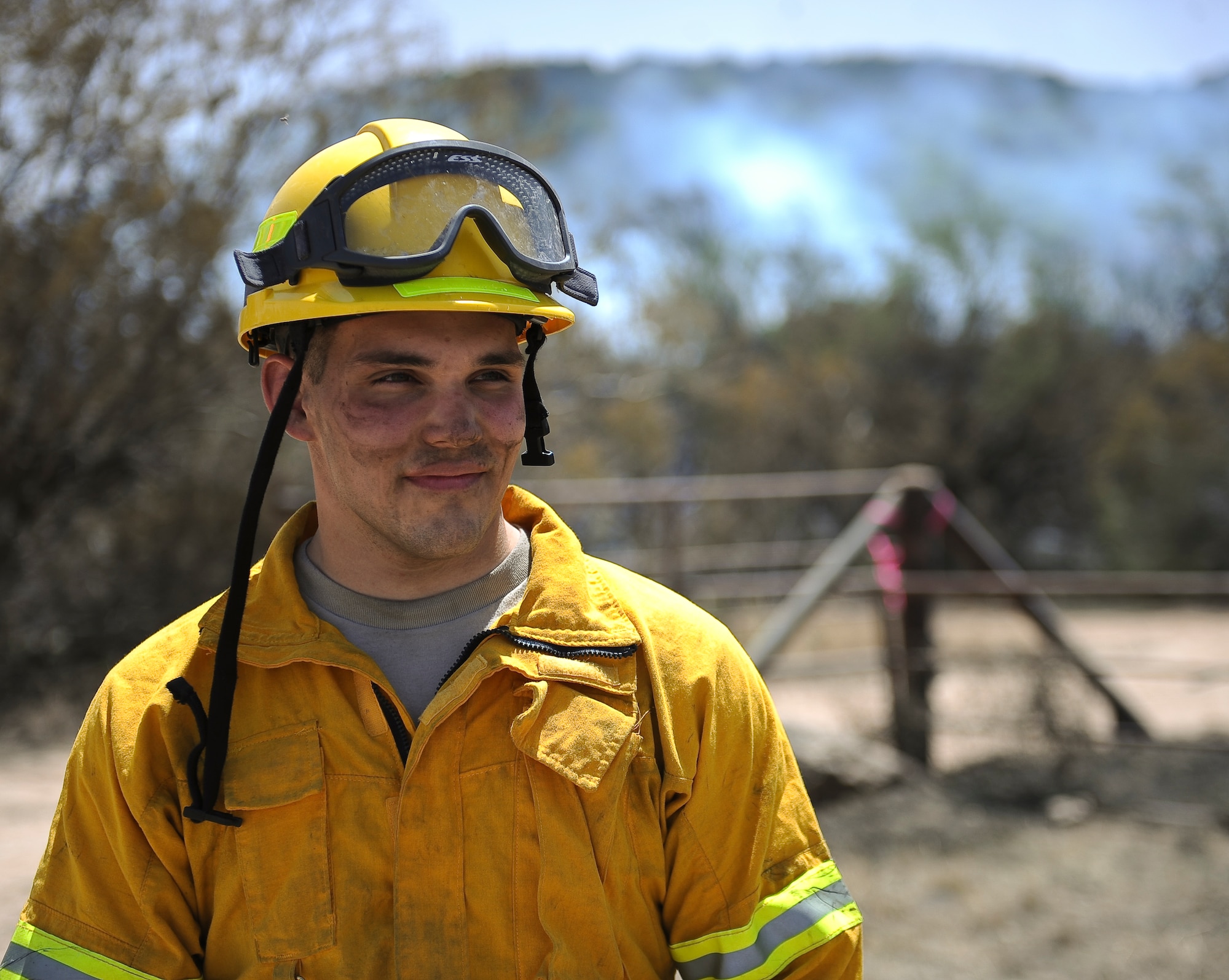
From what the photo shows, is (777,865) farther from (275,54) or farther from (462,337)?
(275,54)

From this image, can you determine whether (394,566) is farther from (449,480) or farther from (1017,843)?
(1017,843)

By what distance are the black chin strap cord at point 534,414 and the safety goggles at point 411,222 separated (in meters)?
0.23

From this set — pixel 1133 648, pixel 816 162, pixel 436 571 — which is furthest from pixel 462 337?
pixel 816 162

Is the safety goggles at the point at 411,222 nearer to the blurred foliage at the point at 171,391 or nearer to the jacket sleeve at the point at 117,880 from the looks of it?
the jacket sleeve at the point at 117,880

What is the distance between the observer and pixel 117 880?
152cm

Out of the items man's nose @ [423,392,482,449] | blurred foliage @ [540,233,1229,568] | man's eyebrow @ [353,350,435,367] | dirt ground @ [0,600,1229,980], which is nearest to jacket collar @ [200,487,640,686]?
man's nose @ [423,392,482,449]

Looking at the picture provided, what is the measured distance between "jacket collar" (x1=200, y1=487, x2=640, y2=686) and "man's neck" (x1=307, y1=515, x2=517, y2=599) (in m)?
0.07

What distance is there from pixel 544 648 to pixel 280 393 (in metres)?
0.61

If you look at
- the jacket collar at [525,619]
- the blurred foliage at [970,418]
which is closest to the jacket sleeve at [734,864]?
the jacket collar at [525,619]

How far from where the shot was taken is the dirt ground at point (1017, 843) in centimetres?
Result: 396

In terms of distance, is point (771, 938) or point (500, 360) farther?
point (500, 360)

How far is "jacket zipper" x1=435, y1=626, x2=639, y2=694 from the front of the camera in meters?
1.57

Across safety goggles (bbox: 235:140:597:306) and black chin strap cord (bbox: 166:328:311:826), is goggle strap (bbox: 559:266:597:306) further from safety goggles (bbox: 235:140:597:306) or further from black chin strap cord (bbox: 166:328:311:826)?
black chin strap cord (bbox: 166:328:311:826)

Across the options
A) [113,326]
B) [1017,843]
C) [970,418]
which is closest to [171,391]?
[113,326]
